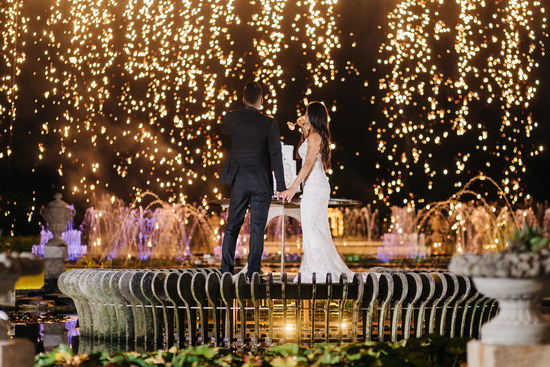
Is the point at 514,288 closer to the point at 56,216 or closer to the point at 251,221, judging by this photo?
the point at 251,221

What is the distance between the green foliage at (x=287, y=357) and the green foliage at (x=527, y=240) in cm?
94

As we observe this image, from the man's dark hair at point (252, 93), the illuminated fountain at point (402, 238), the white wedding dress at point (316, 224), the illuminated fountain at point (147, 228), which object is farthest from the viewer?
the illuminated fountain at point (147, 228)

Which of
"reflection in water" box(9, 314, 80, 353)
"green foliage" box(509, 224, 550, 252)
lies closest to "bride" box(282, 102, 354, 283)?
"reflection in water" box(9, 314, 80, 353)

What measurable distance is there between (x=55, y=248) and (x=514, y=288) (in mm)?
14864

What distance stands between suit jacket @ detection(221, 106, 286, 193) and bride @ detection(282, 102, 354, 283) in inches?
22.4

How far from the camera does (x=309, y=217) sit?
931 cm

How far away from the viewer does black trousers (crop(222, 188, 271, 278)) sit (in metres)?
8.28

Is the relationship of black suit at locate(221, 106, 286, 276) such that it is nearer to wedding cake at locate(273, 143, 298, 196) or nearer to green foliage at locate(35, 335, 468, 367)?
wedding cake at locate(273, 143, 298, 196)

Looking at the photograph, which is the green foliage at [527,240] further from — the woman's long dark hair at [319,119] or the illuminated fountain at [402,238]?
the illuminated fountain at [402,238]

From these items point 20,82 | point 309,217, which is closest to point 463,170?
point 20,82

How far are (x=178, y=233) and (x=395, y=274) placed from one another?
3378 cm

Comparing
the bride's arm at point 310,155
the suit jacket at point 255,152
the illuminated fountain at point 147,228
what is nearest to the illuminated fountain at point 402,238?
the illuminated fountain at point 147,228

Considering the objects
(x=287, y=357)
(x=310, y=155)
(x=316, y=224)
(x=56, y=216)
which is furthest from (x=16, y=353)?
(x=56, y=216)

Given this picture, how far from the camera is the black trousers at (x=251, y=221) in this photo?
8.28 meters
